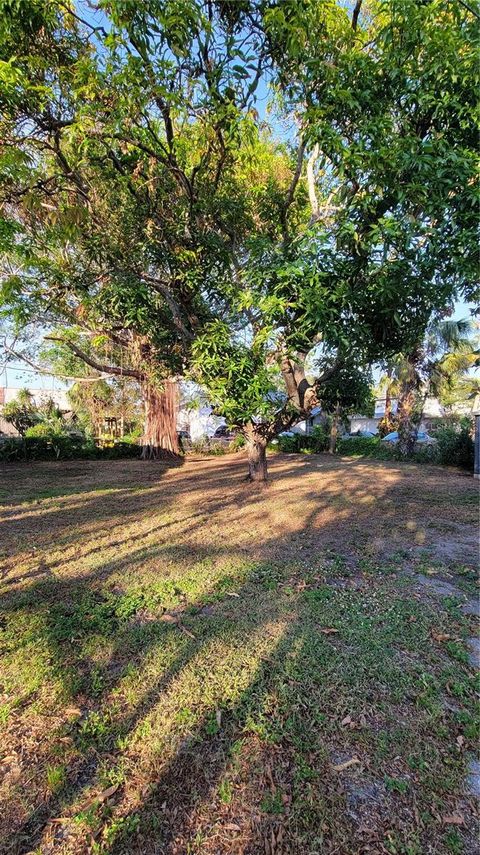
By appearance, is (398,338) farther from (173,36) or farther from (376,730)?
(376,730)

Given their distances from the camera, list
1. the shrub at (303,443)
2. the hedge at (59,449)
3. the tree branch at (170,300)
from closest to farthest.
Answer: the tree branch at (170,300) → the hedge at (59,449) → the shrub at (303,443)

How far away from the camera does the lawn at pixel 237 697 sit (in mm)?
1380

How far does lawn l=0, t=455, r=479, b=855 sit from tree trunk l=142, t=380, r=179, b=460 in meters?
10.6

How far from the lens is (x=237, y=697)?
76.6 inches

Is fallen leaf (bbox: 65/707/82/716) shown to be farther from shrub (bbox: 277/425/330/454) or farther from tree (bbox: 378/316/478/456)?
shrub (bbox: 277/425/330/454)

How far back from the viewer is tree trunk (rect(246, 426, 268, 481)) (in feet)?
24.0

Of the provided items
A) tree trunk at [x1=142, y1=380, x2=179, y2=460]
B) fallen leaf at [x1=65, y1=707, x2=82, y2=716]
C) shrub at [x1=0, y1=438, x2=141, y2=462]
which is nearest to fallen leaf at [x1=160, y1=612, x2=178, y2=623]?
fallen leaf at [x1=65, y1=707, x2=82, y2=716]

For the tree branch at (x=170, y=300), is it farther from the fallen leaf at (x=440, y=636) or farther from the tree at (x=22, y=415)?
the tree at (x=22, y=415)

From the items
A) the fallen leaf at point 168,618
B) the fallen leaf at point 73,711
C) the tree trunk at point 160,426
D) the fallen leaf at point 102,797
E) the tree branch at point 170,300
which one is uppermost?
the tree branch at point 170,300

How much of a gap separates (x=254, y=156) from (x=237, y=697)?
22.0ft

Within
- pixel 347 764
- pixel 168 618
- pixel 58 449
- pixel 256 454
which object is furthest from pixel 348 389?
pixel 58 449

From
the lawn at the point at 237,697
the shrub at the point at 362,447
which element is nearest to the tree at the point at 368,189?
the lawn at the point at 237,697

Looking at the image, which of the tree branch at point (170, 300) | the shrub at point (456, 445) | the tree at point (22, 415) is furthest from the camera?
the tree at point (22, 415)

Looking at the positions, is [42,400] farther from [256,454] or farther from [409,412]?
[409,412]
